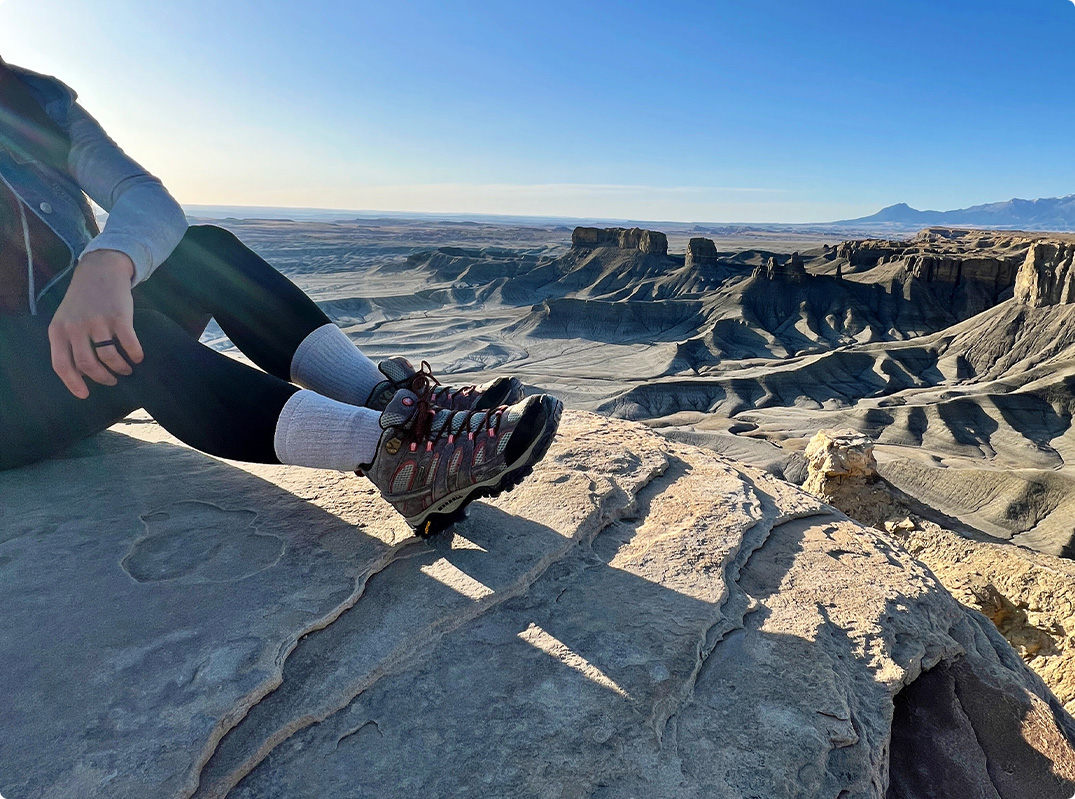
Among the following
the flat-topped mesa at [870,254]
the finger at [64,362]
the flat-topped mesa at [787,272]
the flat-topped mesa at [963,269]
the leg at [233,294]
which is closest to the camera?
the finger at [64,362]

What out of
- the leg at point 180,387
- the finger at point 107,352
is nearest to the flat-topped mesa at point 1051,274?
the leg at point 180,387

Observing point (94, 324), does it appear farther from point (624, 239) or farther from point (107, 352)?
point (624, 239)

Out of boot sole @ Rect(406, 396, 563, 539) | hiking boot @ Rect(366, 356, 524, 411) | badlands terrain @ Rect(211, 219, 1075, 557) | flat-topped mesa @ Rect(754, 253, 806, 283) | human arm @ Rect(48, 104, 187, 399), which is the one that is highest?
human arm @ Rect(48, 104, 187, 399)

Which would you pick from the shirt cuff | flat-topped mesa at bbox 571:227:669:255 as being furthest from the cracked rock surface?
flat-topped mesa at bbox 571:227:669:255

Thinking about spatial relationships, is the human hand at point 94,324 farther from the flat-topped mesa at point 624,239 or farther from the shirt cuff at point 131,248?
the flat-topped mesa at point 624,239

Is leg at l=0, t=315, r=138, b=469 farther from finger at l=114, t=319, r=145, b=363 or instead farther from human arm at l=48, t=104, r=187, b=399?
finger at l=114, t=319, r=145, b=363

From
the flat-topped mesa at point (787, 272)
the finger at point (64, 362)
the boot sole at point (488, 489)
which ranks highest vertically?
the finger at point (64, 362)

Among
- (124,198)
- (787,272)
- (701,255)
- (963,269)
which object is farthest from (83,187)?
(701,255)
